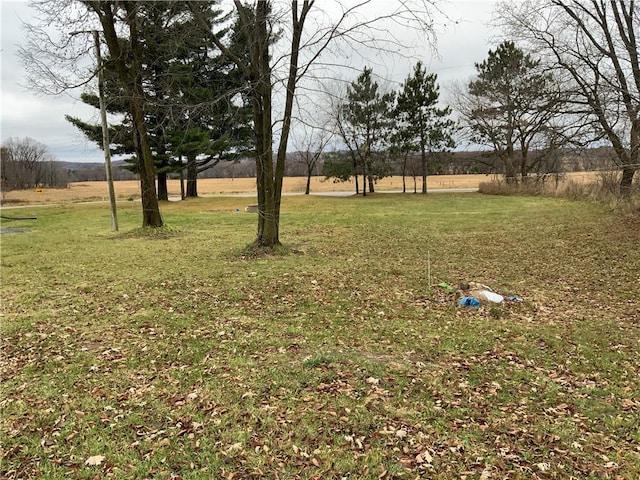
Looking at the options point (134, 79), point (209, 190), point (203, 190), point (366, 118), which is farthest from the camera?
point (203, 190)

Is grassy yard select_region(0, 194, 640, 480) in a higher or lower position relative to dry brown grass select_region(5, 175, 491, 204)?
lower

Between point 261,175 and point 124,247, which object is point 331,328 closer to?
point 261,175

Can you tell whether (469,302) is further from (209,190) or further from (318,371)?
(209,190)

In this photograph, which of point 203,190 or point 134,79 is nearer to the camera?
point 134,79

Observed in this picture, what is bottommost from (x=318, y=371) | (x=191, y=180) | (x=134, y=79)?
(x=318, y=371)

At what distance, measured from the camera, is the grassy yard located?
2.52m

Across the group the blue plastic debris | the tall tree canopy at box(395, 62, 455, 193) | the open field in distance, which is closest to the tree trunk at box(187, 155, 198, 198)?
the open field in distance

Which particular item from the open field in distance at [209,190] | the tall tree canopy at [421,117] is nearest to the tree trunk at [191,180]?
the open field in distance at [209,190]

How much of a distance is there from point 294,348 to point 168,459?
1778 mm

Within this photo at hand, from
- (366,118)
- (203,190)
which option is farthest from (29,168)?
(366,118)

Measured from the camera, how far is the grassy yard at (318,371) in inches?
99.3

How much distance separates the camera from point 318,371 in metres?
3.64

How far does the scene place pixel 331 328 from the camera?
186 inches

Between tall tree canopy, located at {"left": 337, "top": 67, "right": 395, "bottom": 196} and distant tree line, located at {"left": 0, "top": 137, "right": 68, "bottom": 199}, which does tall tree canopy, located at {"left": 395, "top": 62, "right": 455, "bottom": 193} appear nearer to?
tall tree canopy, located at {"left": 337, "top": 67, "right": 395, "bottom": 196}
